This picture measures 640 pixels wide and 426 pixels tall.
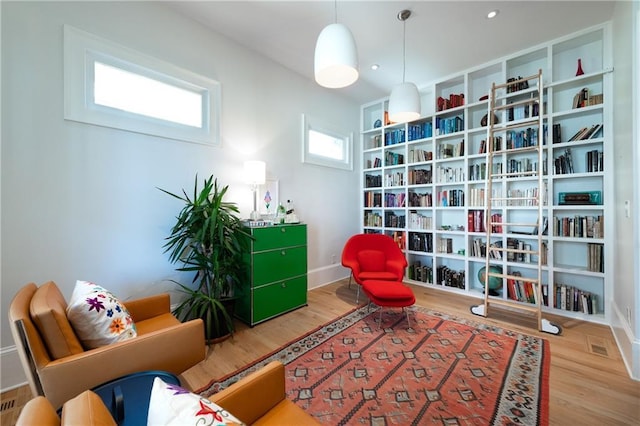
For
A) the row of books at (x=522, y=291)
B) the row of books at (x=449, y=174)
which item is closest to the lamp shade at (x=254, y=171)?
the row of books at (x=449, y=174)

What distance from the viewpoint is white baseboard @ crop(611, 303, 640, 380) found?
5.90 feet

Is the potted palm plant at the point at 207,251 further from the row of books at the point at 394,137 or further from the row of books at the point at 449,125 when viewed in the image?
the row of books at the point at 449,125

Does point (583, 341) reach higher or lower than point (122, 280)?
lower

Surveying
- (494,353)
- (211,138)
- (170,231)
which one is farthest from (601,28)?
(170,231)

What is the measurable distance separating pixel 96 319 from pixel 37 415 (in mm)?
972

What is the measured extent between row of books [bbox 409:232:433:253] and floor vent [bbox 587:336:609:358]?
1.85 meters

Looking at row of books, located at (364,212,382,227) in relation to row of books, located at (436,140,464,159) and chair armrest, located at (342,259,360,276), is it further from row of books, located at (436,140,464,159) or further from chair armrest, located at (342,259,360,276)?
chair armrest, located at (342,259,360,276)

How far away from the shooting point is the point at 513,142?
323 centimetres

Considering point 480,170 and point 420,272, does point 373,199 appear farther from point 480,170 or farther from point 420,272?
point 480,170

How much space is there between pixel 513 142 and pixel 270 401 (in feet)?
12.7

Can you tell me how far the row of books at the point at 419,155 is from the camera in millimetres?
3995

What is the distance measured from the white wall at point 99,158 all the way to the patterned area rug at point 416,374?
4.68 feet

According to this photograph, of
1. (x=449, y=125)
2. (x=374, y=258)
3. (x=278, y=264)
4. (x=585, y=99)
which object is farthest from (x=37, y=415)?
(x=585, y=99)

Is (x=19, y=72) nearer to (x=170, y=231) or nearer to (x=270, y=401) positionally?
(x=170, y=231)
